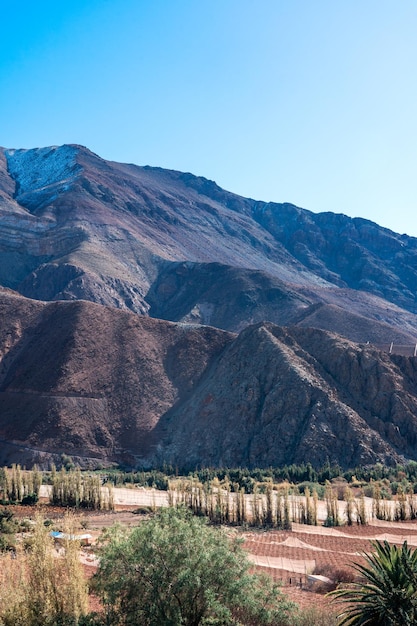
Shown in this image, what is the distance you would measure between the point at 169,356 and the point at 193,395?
7298 millimetres

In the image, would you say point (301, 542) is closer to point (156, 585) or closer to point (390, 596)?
point (390, 596)

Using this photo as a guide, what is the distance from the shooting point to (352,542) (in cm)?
2592

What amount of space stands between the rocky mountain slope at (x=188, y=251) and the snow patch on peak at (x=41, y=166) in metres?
0.43

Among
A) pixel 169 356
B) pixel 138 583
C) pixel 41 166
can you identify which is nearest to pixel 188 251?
pixel 41 166

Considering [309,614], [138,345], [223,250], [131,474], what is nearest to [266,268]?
[223,250]

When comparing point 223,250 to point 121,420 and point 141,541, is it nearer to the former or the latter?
point 121,420

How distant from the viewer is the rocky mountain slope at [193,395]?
161ft

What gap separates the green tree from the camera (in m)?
11.8

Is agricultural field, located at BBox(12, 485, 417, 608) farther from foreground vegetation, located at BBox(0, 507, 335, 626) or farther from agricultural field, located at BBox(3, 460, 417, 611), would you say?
foreground vegetation, located at BBox(0, 507, 335, 626)

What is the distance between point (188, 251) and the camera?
424ft

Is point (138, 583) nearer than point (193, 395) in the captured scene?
Yes

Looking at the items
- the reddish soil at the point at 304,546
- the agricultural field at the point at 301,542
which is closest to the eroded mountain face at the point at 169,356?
the agricultural field at the point at 301,542

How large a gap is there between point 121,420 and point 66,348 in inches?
443

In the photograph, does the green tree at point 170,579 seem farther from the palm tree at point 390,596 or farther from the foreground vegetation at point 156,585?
the palm tree at point 390,596
